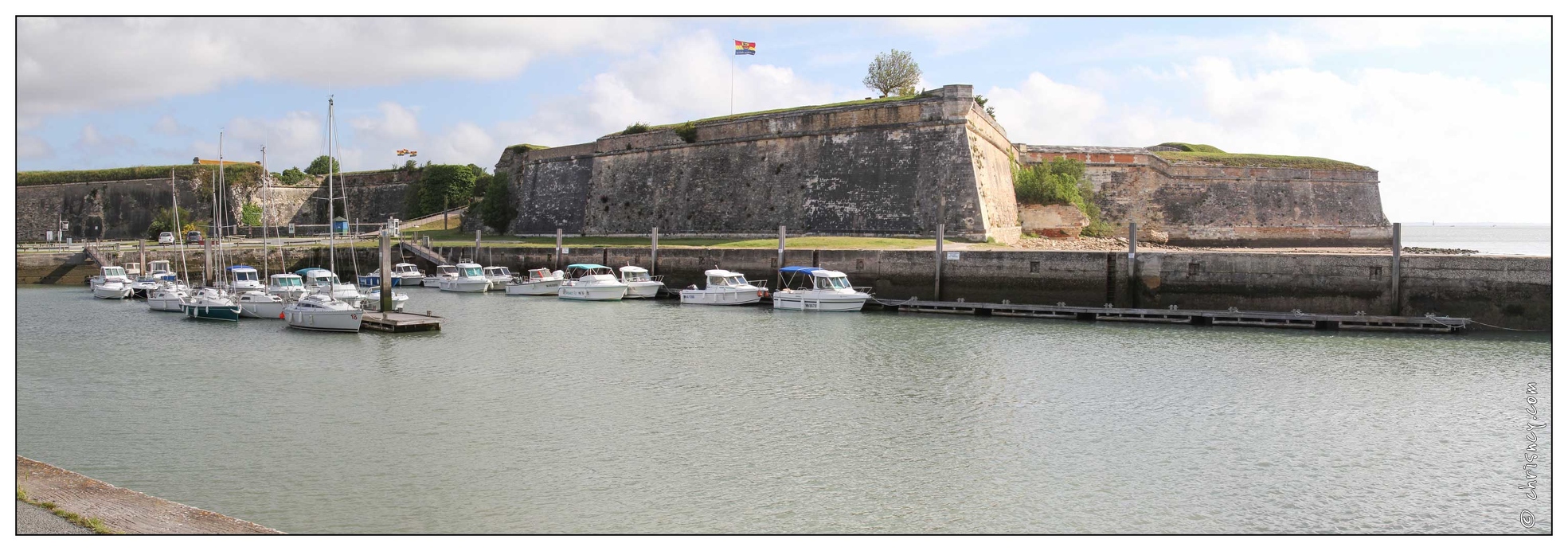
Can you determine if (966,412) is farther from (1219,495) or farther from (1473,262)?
(1473,262)

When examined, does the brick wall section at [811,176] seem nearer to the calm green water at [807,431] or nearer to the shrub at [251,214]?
the calm green water at [807,431]

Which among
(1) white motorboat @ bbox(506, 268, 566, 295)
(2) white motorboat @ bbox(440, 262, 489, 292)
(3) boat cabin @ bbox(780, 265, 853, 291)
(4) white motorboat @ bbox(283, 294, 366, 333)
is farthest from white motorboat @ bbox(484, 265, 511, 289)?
(4) white motorboat @ bbox(283, 294, 366, 333)

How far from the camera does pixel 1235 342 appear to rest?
49.6 feet

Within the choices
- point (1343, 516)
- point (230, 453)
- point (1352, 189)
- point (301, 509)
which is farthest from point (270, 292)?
point (1352, 189)

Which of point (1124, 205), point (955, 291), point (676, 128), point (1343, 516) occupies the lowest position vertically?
point (1343, 516)

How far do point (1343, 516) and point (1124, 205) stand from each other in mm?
27174

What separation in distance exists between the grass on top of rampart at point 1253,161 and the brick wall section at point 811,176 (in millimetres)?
7685

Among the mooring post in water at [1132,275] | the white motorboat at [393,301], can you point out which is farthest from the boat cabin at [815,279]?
the white motorboat at [393,301]

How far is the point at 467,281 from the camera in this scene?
26953 mm

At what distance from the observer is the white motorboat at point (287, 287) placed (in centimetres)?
2128

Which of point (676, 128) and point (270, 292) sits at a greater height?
point (676, 128)

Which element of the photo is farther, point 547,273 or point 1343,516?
point 547,273

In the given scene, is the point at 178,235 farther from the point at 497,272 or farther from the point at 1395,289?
the point at 1395,289

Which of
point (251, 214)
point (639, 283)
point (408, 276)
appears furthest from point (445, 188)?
point (639, 283)
